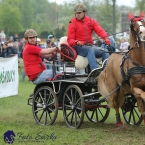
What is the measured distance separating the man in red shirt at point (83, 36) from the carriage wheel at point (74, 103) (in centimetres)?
57

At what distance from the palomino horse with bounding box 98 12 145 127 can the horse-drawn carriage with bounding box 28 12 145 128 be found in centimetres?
10

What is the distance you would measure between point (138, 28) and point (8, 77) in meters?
7.59

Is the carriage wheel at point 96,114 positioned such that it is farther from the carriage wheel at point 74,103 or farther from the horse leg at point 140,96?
the horse leg at point 140,96

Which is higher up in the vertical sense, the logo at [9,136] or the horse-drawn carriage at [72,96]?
the horse-drawn carriage at [72,96]

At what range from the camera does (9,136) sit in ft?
26.4

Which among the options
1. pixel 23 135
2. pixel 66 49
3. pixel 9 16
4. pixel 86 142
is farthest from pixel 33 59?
pixel 9 16

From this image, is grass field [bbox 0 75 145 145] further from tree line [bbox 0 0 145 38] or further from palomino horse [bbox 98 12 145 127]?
tree line [bbox 0 0 145 38]

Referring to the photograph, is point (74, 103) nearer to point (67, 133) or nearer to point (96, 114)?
point (67, 133)

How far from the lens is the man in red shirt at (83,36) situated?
9.14 metres

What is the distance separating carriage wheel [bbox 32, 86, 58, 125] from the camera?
31.3 feet

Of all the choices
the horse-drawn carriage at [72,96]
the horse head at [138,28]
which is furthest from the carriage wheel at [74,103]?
the horse head at [138,28]

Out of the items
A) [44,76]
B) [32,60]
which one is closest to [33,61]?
[32,60]

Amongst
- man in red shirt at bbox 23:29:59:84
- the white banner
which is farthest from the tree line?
man in red shirt at bbox 23:29:59:84

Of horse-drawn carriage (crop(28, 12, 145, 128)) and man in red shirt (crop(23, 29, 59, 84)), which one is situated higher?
man in red shirt (crop(23, 29, 59, 84))
